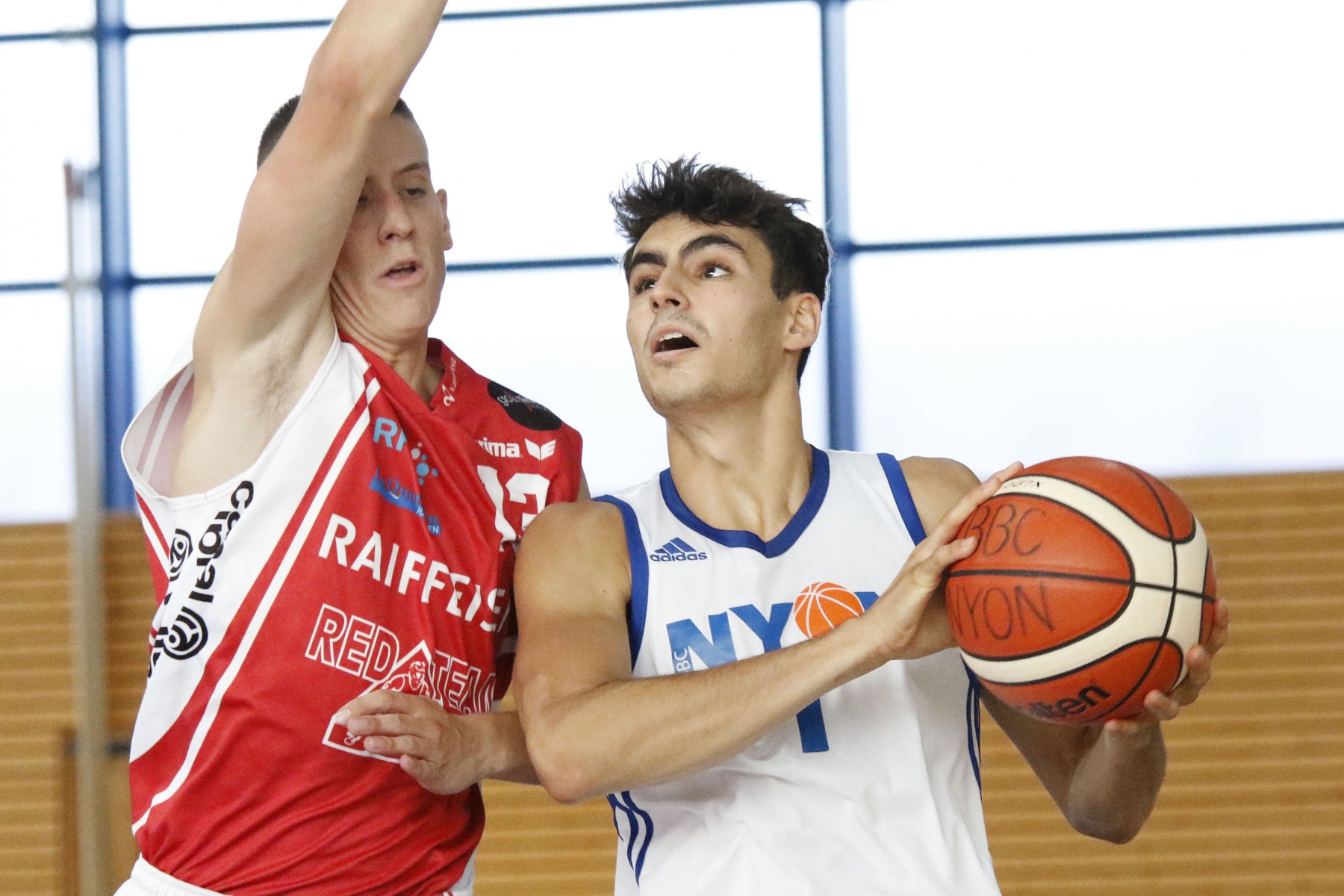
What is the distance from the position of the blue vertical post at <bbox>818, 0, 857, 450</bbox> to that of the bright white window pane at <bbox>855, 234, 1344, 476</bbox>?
0.25ft

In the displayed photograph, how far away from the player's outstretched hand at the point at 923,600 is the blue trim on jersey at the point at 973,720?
42cm

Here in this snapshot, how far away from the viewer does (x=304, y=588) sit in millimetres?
2244

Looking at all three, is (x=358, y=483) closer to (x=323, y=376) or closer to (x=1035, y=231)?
(x=323, y=376)

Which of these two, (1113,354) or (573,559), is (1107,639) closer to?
(573,559)

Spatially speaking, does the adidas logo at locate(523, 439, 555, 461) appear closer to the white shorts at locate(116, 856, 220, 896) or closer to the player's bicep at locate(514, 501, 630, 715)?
the player's bicep at locate(514, 501, 630, 715)

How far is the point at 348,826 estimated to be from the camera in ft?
7.44

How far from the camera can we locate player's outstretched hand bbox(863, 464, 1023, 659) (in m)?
2.00

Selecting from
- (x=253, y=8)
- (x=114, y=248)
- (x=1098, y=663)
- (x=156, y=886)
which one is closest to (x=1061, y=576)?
(x=1098, y=663)

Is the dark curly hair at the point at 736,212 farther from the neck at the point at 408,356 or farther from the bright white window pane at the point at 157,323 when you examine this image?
the bright white window pane at the point at 157,323

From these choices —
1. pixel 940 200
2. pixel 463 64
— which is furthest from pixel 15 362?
pixel 940 200

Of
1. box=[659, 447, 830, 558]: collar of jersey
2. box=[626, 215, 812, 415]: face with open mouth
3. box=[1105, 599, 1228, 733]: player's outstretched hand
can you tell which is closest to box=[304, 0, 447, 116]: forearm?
box=[626, 215, 812, 415]: face with open mouth

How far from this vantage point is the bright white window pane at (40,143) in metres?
7.10

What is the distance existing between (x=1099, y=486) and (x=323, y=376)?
4.57 feet

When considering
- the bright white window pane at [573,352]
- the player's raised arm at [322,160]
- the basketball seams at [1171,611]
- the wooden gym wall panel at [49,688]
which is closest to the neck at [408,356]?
the player's raised arm at [322,160]
